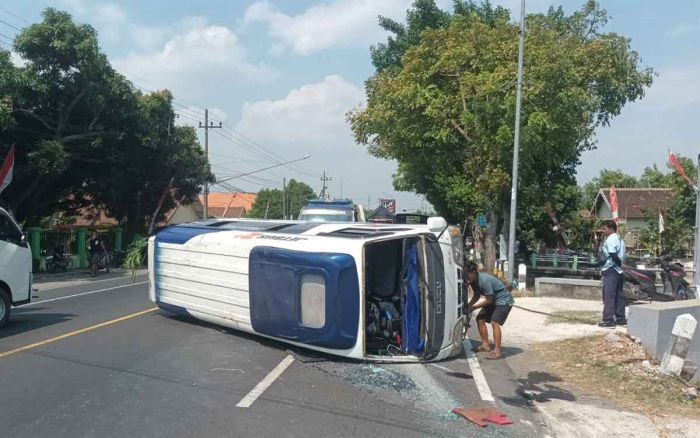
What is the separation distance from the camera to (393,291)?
9258 millimetres

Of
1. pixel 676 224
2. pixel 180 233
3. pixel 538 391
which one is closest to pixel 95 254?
pixel 180 233

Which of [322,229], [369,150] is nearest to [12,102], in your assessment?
[369,150]

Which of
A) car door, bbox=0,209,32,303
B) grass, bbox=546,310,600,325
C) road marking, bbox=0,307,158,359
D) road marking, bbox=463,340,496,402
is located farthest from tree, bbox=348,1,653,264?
car door, bbox=0,209,32,303

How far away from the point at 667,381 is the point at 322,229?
16.2ft

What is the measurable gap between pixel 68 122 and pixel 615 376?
80.0 feet

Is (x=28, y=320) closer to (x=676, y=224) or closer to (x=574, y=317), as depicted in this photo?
(x=574, y=317)

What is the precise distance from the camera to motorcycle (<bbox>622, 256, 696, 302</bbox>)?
1401cm

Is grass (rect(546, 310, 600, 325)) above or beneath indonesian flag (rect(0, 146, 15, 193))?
beneath

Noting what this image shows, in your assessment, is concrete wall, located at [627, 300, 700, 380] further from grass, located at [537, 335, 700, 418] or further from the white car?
the white car

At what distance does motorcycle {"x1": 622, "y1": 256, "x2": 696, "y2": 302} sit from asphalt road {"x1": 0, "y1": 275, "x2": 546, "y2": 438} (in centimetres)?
579

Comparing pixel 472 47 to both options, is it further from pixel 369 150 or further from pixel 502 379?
pixel 502 379

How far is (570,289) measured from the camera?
16.4 meters

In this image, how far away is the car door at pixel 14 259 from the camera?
10.4m

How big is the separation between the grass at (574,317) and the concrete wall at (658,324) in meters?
2.57
